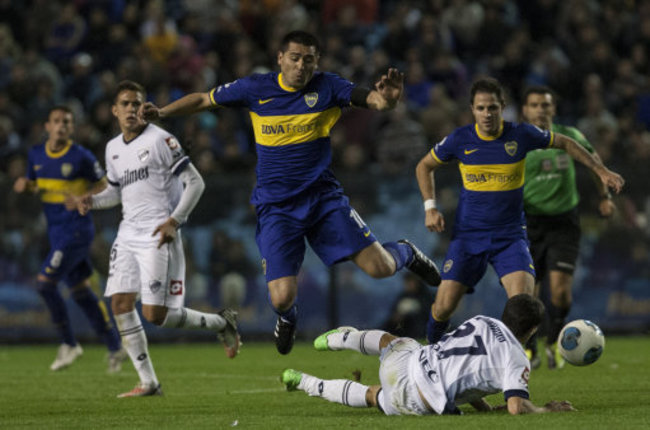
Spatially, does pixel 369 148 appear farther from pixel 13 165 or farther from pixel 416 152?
pixel 13 165

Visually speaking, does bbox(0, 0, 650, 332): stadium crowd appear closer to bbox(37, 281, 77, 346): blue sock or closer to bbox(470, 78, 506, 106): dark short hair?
Result: bbox(37, 281, 77, 346): blue sock

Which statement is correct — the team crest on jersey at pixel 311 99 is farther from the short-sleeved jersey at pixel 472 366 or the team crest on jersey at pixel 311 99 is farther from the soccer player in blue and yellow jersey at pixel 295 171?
the short-sleeved jersey at pixel 472 366

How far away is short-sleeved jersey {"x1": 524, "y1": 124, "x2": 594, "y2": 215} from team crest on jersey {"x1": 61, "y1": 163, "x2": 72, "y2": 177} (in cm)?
478

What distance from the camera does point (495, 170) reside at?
979 cm

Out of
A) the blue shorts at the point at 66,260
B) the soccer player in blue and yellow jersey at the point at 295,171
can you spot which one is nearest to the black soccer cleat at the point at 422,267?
the soccer player in blue and yellow jersey at the point at 295,171

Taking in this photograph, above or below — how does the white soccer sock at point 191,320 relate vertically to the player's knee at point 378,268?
below

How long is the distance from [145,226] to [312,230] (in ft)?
5.19

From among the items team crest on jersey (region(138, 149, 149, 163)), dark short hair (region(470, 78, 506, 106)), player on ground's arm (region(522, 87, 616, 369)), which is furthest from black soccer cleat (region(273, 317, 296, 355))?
player on ground's arm (region(522, 87, 616, 369))

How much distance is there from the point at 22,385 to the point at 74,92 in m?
7.83

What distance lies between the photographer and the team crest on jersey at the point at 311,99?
8969mm

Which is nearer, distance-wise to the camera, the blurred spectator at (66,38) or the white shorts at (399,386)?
the white shorts at (399,386)

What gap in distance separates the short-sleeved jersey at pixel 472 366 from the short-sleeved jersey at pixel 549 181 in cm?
468

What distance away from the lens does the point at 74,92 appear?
18031 mm

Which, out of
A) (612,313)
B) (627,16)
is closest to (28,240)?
(612,313)
